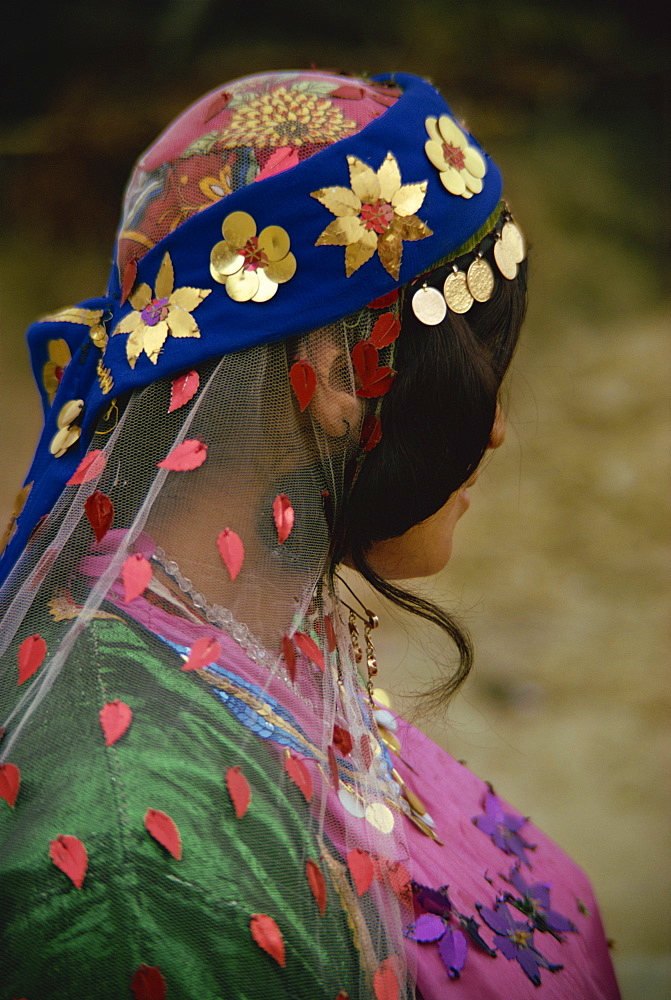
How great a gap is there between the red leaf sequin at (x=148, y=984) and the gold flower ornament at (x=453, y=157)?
88 cm

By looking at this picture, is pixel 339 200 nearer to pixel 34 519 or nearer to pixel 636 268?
pixel 34 519

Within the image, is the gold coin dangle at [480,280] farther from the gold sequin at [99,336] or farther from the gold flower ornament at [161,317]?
the gold sequin at [99,336]

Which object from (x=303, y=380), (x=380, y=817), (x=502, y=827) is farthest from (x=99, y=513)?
(x=502, y=827)

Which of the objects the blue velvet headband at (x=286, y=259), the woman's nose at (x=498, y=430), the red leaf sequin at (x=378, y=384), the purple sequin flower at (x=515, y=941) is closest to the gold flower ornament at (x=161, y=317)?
the blue velvet headband at (x=286, y=259)

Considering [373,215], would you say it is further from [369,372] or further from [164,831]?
[164,831]

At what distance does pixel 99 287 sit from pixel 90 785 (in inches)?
222

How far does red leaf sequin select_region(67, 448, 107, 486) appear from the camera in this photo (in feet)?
3.01

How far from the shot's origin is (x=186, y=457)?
35.3 inches

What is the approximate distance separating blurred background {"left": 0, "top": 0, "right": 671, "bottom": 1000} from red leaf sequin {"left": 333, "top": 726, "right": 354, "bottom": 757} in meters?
2.98

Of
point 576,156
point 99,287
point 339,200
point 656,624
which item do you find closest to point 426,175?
point 339,200

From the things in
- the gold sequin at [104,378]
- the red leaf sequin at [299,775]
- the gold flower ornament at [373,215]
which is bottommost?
the red leaf sequin at [299,775]

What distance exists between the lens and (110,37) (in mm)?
4594

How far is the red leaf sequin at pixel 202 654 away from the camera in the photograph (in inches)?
33.0

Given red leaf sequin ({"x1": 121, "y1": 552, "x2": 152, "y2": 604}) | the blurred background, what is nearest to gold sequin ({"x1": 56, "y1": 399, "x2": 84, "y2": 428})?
red leaf sequin ({"x1": 121, "y1": 552, "x2": 152, "y2": 604})
